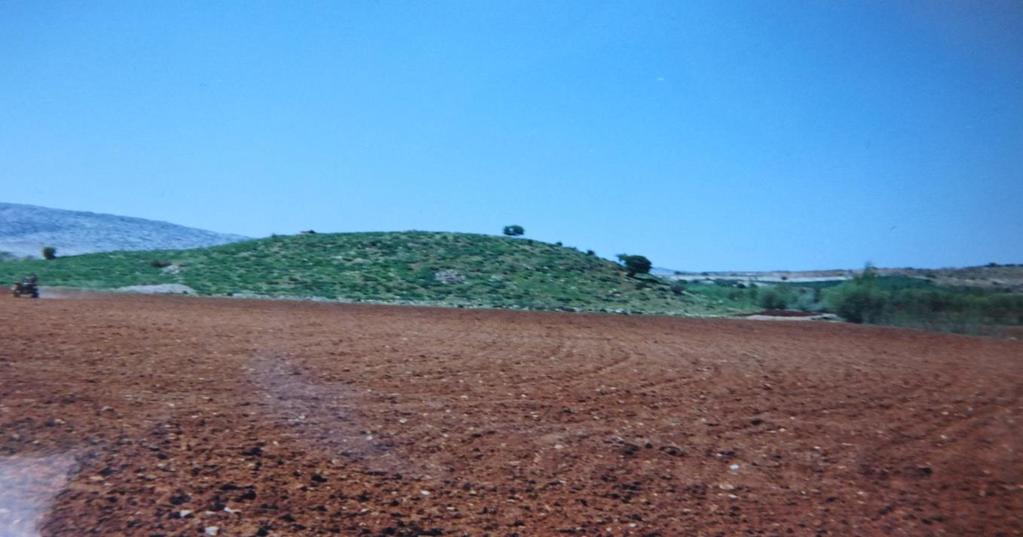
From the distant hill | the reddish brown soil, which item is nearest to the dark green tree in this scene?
the reddish brown soil

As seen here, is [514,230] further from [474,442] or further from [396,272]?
[474,442]

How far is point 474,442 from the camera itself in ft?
28.3

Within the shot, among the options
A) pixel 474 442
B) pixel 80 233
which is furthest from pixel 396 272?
pixel 80 233

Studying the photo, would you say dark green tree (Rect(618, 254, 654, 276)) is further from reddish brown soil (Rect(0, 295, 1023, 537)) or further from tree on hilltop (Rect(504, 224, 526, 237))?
reddish brown soil (Rect(0, 295, 1023, 537))

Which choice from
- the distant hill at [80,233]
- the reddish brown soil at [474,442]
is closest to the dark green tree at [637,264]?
the reddish brown soil at [474,442]

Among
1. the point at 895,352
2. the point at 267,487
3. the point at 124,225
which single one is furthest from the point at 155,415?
the point at 124,225

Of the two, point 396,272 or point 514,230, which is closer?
point 396,272

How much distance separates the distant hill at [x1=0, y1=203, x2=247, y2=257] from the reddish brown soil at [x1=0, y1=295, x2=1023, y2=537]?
253 feet

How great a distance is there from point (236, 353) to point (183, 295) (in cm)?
2315

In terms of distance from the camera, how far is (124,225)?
10531 centimetres

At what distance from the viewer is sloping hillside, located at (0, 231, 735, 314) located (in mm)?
39969

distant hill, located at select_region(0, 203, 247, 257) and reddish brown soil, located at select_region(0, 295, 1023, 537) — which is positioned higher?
distant hill, located at select_region(0, 203, 247, 257)

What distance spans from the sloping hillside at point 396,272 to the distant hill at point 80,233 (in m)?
37.3

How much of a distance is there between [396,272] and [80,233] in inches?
2584
